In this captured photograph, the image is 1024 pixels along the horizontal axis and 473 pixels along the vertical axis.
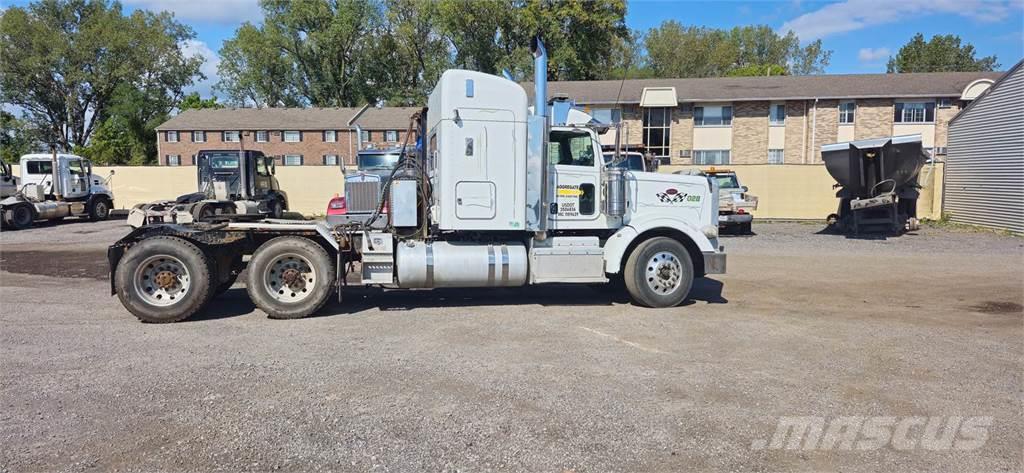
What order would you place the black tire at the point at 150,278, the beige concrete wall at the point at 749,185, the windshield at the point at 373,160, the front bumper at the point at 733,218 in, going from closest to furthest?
the black tire at the point at 150,278, the windshield at the point at 373,160, the front bumper at the point at 733,218, the beige concrete wall at the point at 749,185

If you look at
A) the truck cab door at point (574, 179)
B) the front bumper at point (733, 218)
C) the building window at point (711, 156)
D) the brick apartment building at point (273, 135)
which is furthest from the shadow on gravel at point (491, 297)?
the brick apartment building at point (273, 135)

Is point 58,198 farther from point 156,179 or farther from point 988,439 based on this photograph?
point 988,439

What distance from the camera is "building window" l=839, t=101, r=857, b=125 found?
3738cm

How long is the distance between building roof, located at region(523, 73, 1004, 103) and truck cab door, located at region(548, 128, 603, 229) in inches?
1100

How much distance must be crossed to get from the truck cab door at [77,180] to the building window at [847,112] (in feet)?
123

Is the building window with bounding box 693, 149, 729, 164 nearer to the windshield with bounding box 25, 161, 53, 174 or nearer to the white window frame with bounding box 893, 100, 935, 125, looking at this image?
the white window frame with bounding box 893, 100, 935, 125

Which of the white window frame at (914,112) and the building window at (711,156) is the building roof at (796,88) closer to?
the white window frame at (914,112)

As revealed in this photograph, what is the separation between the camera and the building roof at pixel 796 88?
122 ft

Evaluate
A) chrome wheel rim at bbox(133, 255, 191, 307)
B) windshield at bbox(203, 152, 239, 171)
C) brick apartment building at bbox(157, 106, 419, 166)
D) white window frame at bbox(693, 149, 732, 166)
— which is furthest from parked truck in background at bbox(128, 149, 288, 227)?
brick apartment building at bbox(157, 106, 419, 166)

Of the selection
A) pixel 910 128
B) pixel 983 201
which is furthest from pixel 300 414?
pixel 910 128

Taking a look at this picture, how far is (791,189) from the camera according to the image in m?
27.1

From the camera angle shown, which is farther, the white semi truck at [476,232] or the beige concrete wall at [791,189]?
the beige concrete wall at [791,189]

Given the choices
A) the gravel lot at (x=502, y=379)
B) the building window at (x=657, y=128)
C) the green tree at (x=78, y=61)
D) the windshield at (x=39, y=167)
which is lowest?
the gravel lot at (x=502, y=379)

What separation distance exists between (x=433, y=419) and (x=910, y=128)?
40.6 metres
